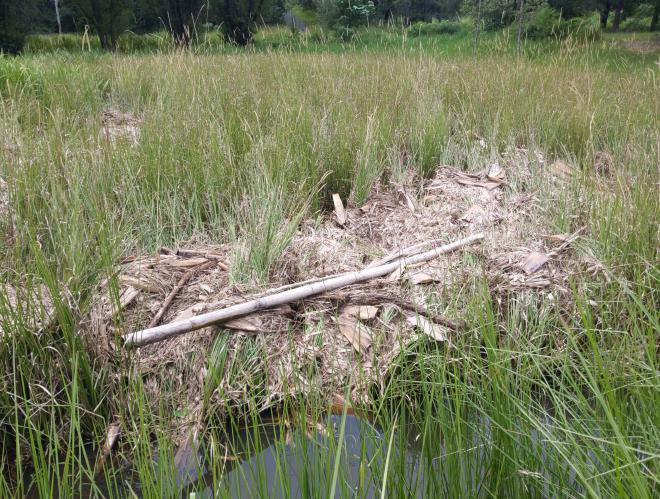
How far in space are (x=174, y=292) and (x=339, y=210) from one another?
3.97 feet

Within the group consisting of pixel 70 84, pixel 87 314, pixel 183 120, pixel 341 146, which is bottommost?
pixel 87 314

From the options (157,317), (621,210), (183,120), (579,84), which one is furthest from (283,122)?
(579,84)

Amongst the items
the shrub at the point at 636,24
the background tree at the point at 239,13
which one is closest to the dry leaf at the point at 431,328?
the background tree at the point at 239,13

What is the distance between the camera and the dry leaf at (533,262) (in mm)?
2381

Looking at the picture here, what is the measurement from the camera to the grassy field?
4.07ft

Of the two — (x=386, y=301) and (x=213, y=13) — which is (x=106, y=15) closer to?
(x=213, y=13)

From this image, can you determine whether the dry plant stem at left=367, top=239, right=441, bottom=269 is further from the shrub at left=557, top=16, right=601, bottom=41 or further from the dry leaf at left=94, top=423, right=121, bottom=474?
the shrub at left=557, top=16, right=601, bottom=41

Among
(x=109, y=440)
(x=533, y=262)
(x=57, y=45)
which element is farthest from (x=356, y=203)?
(x=57, y=45)

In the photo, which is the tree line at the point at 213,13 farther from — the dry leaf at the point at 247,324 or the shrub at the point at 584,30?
the dry leaf at the point at 247,324

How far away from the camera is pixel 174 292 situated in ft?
7.44

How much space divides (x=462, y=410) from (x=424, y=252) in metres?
1.09

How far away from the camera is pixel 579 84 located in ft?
16.2

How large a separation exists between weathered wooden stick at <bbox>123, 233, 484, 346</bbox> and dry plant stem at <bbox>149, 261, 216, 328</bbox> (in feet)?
0.55

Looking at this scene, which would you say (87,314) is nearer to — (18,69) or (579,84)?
(18,69)
